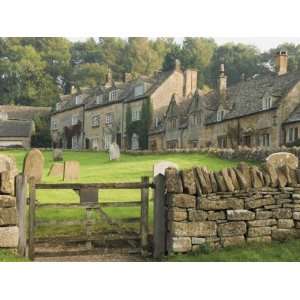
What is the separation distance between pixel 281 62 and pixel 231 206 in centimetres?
480

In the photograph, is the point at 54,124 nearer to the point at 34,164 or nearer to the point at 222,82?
the point at 34,164

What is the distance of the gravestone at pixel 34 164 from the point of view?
10406 mm

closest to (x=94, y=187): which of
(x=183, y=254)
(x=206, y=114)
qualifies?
(x=183, y=254)

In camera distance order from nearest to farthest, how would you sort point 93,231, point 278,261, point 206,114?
point 278,261
point 93,231
point 206,114

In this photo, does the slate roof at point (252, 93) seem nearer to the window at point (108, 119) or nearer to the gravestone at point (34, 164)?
the window at point (108, 119)

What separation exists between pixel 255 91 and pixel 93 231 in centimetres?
676

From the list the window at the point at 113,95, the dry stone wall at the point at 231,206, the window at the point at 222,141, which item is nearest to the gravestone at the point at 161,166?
the window at the point at 222,141

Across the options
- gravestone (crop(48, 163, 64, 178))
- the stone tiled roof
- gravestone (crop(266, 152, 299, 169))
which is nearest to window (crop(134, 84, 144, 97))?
the stone tiled roof

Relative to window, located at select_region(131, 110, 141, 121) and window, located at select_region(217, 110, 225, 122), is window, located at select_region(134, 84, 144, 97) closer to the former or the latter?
window, located at select_region(131, 110, 141, 121)

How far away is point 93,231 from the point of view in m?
9.05

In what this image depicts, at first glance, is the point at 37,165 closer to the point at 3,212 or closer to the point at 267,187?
the point at 3,212

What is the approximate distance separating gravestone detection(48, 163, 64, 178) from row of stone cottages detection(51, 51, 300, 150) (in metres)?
0.63

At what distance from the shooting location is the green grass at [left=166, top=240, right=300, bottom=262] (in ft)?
25.4

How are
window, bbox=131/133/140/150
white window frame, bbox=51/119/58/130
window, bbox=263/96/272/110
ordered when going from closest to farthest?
1. white window frame, bbox=51/119/58/130
2. window, bbox=131/133/140/150
3. window, bbox=263/96/272/110
